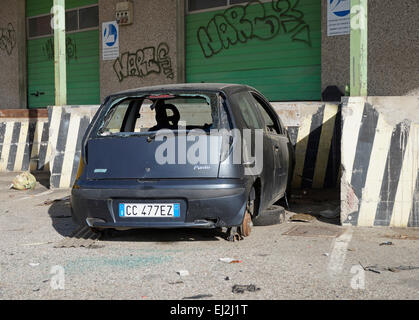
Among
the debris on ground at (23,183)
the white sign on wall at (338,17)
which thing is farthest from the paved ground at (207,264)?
the white sign on wall at (338,17)

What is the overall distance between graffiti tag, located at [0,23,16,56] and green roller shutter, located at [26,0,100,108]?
570 mm

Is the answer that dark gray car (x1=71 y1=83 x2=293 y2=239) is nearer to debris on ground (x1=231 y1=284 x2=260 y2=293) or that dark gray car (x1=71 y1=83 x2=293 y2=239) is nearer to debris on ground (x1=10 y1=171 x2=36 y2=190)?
debris on ground (x1=231 y1=284 x2=260 y2=293)

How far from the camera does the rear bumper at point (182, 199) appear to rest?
4.71 meters

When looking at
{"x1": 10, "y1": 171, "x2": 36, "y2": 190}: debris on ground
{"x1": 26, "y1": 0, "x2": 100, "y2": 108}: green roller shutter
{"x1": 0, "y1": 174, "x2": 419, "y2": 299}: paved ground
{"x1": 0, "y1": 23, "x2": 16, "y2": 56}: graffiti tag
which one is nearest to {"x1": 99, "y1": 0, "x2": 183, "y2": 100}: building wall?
{"x1": 26, "y1": 0, "x2": 100, "y2": 108}: green roller shutter

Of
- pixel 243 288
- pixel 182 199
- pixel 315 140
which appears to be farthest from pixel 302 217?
pixel 243 288

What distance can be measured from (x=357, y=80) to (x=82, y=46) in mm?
10942

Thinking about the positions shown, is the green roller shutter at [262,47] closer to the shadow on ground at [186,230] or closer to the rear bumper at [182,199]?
the shadow on ground at [186,230]

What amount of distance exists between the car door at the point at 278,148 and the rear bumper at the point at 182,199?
1.21m

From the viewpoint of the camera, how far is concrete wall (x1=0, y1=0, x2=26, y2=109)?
16891mm

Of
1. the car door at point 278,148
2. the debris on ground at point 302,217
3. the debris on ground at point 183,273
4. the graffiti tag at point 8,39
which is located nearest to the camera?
the debris on ground at point 183,273

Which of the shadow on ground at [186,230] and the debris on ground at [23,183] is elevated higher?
the debris on ground at [23,183]

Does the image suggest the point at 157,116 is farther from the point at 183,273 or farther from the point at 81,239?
the point at 183,273

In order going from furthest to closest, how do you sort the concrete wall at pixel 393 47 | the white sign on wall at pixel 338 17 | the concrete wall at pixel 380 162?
1. the white sign on wall at pixel 338 17
2. the concrete wall at pixel 393 47
3. the concrete wall at pixel 380 162
